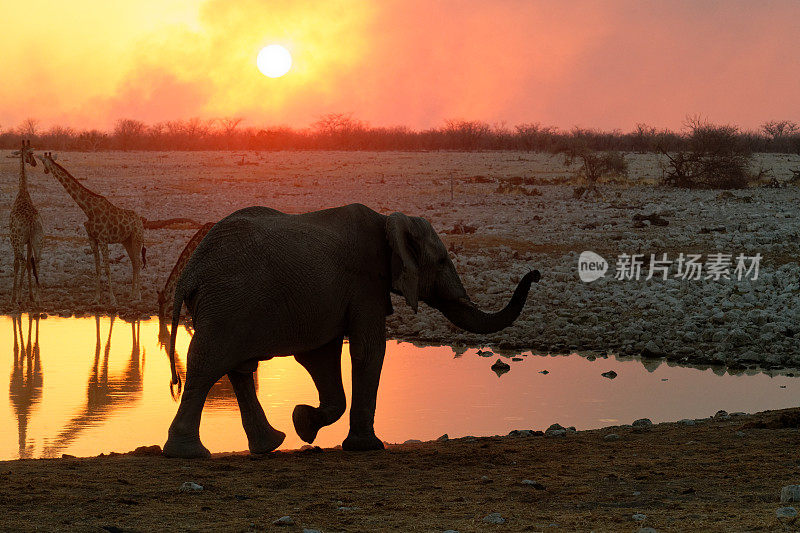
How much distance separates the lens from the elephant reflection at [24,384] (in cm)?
874

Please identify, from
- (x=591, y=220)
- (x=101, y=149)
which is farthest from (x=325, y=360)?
(x=101, y=149)

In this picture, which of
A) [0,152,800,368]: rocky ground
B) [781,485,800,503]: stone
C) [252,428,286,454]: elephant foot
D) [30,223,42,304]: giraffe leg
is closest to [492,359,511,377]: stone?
[0,152,800,368]: rocky ground

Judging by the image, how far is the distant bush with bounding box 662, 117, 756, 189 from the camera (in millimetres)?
30859

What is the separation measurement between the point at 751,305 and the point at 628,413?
5.17m

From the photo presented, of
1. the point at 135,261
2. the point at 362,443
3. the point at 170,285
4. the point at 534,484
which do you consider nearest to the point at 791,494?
the point at 534,484

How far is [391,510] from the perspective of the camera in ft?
17.8

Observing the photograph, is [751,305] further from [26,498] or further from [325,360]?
[26,498]

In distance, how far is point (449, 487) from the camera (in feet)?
19.9

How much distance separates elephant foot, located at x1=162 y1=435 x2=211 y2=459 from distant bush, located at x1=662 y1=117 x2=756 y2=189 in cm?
2585

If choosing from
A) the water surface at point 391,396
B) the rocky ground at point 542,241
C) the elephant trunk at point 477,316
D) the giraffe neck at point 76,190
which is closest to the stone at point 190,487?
the water surface at point 391,396

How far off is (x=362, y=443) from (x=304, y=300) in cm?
112

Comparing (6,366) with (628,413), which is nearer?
(628,413)

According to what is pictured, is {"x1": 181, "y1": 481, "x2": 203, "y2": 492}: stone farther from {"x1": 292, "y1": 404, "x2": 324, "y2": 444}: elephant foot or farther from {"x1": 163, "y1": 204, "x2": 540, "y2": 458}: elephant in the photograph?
{"x1": 292, "y1": 404, "x2": 324, "y2": 444}: elephant foot

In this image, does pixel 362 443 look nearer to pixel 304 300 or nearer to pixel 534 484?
pixel 304 300
